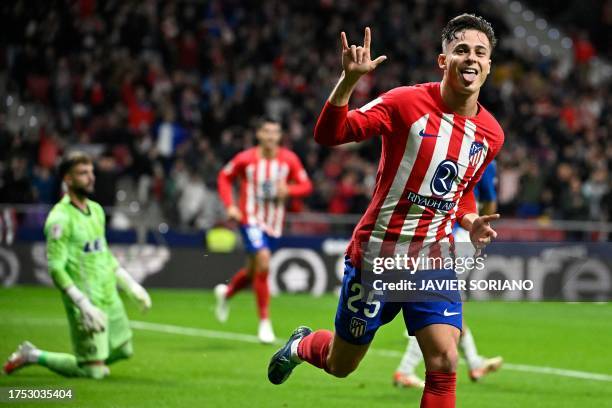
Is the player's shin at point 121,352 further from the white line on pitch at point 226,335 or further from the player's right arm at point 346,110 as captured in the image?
the player's right arm at point 346,110

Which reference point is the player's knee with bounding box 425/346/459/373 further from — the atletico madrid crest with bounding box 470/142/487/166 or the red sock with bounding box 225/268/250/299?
the red sock with bounding box 225/268/250/299

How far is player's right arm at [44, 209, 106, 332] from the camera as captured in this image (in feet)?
28.7

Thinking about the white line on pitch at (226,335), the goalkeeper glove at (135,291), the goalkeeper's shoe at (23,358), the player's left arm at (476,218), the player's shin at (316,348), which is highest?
the player's left arm at (476,218)

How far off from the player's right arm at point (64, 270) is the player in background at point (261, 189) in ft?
12.9

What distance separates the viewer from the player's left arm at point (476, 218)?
6078 millimetres

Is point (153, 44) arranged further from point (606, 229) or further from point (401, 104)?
point (401, 104)

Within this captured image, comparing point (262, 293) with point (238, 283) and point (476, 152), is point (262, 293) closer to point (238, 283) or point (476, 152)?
point (238, 283)

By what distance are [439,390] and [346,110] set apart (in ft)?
5.33

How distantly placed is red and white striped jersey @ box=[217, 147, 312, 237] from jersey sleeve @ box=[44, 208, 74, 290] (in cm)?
422

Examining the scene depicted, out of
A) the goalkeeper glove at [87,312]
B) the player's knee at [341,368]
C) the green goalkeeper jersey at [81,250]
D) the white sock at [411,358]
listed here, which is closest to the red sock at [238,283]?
the green goalkeeper jersey at [81,250]

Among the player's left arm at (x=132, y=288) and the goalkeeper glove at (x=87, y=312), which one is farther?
the player's left arm at (x=132, y=288)

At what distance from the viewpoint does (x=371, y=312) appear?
6.33 meters

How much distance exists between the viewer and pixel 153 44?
75.7 ft

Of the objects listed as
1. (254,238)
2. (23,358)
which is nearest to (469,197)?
(23,358)
